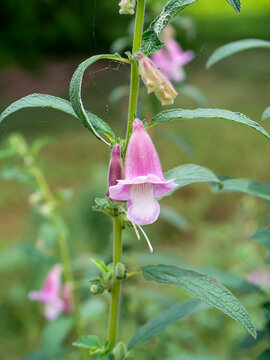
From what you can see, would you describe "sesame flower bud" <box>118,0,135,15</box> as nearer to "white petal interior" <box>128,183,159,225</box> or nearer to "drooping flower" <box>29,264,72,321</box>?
"white petal interior" <box>128,183,159,225</box>

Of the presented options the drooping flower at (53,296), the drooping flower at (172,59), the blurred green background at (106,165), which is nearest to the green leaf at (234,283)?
the blurred green background at (106,165)

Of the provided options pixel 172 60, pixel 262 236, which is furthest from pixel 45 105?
pixel 172 60

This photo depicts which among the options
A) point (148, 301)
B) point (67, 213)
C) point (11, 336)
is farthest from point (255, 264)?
point (67, 213)

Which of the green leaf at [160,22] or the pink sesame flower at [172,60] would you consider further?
the pink sesame flower at [172,60]

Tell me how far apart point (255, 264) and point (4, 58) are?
2626 mm

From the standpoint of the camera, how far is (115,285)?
44 cm

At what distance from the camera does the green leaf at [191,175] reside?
440 mm

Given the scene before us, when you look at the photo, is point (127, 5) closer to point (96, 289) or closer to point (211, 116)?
point (211, 116)

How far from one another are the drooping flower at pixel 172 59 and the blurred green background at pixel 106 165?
0.07m

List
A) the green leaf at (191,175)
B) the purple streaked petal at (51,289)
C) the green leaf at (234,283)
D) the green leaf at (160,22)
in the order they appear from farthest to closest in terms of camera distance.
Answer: the purple streaked petal at (51,289)
the green leaf at (234,283)
the green leaf at (191,175)
the green leaf at (160,22)

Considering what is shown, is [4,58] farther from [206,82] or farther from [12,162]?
[206,82]

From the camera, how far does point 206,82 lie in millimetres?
3822

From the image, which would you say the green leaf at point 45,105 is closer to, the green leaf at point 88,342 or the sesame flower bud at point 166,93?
the sesame flower bud at point 166,93

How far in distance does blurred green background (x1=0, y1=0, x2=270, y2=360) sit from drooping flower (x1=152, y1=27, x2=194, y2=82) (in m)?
0.07
